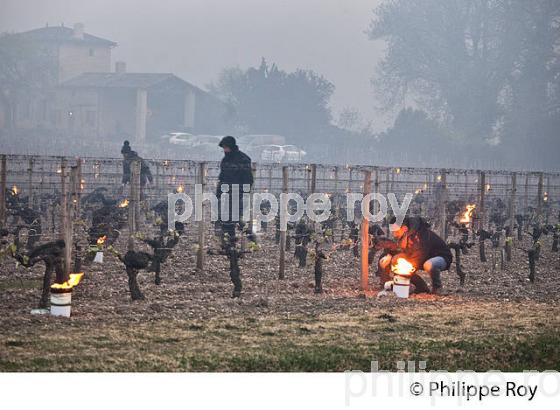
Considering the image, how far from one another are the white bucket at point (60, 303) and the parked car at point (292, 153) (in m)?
33.6

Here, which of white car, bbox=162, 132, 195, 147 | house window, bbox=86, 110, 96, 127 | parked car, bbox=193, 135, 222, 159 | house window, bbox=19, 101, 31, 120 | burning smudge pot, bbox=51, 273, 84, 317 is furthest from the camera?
house window, bbox=86, 110, 96, 127

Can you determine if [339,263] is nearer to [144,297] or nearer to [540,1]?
[144,297]

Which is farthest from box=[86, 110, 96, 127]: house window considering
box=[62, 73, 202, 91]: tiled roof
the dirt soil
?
the dirt soil

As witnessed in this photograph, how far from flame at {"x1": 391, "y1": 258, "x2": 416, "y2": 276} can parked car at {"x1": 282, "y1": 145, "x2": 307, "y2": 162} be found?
1229 inches

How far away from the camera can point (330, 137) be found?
166ft

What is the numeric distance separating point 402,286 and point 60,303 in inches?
188

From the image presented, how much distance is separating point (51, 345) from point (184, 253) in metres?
7.74

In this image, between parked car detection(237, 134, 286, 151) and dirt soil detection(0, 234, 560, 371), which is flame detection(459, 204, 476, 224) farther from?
parked car detection(237, 134, 286, 151)

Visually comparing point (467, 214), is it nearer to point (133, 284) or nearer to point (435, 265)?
point (435, 265)

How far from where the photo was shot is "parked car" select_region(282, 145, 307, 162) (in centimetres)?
4494

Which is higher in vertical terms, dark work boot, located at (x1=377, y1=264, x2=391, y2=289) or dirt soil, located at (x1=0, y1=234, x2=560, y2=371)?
dark work boot, located at (x1=377, y1=264, x2=391, y2=289)

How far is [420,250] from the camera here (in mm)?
13148

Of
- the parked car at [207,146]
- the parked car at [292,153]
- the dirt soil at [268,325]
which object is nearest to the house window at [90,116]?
the parked car at [207,146]

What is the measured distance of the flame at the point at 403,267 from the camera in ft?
42.1
